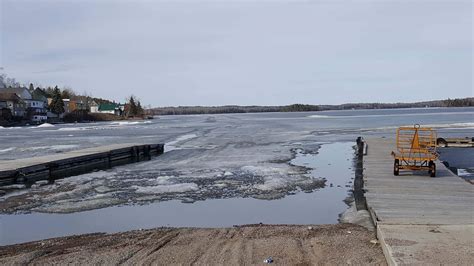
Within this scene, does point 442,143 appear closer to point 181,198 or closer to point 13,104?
point 181,198

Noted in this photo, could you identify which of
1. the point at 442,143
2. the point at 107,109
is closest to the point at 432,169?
the point at 442,143

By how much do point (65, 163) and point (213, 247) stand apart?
1449 centimetres

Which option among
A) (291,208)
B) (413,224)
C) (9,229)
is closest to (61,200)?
(9,229)

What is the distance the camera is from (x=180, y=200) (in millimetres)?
13219

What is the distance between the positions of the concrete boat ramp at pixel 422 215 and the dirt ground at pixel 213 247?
1.46ft

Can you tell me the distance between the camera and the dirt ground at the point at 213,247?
23.7ft

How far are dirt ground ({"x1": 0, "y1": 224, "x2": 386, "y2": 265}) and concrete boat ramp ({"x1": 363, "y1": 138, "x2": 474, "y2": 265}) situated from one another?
446 mm

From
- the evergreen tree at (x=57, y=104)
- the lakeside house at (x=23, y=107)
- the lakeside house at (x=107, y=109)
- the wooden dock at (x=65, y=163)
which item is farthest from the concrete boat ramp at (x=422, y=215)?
the lakeside house at (x=107, y=109)

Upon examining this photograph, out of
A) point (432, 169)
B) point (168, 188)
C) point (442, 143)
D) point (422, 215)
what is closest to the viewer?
point (422, 215)

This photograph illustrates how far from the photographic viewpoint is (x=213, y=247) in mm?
8039

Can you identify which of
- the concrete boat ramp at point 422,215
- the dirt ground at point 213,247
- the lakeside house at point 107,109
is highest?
the concrete boat ramp at point 422,215

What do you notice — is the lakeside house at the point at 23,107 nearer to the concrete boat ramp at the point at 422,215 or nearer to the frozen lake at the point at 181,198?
the frozen lake at the point at 181,198

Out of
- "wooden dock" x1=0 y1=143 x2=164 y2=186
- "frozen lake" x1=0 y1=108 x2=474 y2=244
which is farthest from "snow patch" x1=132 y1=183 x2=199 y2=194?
"wooden dock" x1=0 y1=143 x2=164 y2=186

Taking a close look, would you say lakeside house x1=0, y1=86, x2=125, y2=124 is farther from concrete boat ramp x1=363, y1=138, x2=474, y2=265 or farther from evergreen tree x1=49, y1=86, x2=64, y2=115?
concrete boat ramp x1=363, y1=138, x2=474, y2=265
